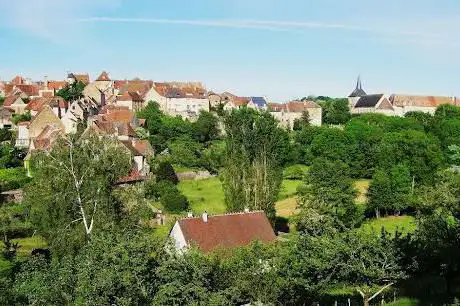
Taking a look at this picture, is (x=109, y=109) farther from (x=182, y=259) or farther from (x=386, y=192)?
(x=182, y=259)

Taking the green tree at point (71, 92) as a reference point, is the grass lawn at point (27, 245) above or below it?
below

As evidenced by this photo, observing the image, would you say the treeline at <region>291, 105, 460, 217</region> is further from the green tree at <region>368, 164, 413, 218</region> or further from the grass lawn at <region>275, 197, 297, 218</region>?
the grass lawn at <region>275, 197, 297, 218</region>

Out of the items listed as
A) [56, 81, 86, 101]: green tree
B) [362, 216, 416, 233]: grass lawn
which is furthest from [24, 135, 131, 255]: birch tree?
[56, 81, 86, 101]: green tree

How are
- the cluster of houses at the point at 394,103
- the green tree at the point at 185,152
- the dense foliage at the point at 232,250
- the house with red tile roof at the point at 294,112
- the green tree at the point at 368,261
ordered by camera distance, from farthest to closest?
the cluster of houses at the point at 394,103 → the house with red tile roof at the point at 294,112 → the green tree at the point at 185,152 → the green tree at the point at 368,261 → the dense foliage at the point at 232,250

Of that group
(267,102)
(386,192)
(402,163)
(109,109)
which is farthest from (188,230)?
(267,102)

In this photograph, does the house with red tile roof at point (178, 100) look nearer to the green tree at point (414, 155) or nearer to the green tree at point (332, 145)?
the green tree at point (332, 145)

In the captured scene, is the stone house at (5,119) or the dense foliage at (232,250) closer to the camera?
the dense foliage at (232,250)

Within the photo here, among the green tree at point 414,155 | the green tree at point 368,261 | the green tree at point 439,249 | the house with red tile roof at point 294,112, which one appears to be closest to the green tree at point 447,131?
the green tree at point 414,155

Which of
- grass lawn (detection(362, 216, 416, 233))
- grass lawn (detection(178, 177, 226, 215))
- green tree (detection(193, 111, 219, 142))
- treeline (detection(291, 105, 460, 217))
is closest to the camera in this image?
grass lawn (detection(362, 216, 416, 233))
